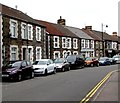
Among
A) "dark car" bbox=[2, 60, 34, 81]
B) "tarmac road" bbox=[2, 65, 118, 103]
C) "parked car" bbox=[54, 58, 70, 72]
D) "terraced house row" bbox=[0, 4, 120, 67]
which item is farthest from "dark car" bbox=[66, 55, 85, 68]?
"tarmac road" bbox=[2, 65, 118, 103]

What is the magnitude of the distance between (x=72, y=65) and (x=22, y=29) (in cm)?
791

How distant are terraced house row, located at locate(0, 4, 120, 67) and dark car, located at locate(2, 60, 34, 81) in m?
6.64

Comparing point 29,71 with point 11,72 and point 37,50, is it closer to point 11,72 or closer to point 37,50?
point 11,72

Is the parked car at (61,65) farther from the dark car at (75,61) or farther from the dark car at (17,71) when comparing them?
the dark car at (17,71)

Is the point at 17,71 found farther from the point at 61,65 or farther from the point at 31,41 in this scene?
the point at 31,41

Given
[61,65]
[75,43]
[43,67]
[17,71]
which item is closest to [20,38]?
[61,65]

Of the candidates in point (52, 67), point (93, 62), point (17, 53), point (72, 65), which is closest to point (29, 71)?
point (52, 67)

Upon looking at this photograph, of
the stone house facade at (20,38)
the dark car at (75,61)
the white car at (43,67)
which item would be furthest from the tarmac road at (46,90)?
the dark car at (75,61)

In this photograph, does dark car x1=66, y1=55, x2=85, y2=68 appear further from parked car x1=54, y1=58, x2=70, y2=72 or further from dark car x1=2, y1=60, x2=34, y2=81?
dark car x1=2, y1=60, x2=34, y2=81

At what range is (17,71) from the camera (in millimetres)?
20344

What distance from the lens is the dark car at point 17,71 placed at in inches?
783

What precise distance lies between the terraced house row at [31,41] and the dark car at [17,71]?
664cm

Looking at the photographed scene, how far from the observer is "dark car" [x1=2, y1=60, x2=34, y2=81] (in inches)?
783

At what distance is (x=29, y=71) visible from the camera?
22641 millimetres
